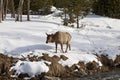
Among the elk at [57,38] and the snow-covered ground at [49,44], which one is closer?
the snow-covered ground at [49,44]

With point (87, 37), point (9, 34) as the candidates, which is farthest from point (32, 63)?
point (87, 37)

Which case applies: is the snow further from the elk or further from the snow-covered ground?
the elk

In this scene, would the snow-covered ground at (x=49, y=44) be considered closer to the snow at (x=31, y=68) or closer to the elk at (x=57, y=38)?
the snow at (x=31, y=68)

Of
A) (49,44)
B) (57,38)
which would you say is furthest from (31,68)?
(49,44)

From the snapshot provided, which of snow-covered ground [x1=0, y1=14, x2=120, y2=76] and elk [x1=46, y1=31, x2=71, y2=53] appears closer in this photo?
snow-covered ground [x1=0, y1=14, x2=120, y2=76]

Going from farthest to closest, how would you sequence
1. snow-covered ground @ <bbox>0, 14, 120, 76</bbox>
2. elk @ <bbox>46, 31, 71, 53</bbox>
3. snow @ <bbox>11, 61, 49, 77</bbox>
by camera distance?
elk @ <bbox>46, 31, 71, 53</bbox>, snow-covered ground @ <bbox>0, 14, 120, 76</bbox>, snow @ <bbox>11, 61, 49, 77</bbox>

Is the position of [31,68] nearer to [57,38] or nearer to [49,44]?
[57,38]

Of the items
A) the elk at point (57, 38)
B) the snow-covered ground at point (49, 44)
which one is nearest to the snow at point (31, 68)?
the snow-covered ground at point (49, 44)

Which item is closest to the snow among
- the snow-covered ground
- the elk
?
the snow-covered ground

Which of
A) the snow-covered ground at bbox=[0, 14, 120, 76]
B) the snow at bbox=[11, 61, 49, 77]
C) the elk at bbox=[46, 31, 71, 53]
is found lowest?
the snow at bbox=[11, 61, 49, 77]

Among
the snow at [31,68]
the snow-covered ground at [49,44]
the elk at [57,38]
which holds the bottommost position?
the snow at [31,68]

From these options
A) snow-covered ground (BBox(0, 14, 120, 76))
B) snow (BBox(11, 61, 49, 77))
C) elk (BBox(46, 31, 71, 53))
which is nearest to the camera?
snow (BBox(11, 61, 49, 77))

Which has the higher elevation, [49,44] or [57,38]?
[57,38]

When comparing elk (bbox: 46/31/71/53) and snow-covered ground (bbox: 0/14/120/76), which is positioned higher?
elk (bbox: 46/31/71/53)
